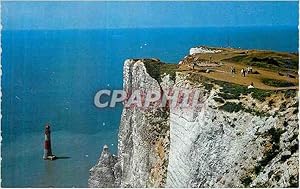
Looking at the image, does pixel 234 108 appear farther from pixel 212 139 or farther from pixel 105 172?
pixel 105 172

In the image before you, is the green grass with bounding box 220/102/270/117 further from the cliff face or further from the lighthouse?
the lighthouse

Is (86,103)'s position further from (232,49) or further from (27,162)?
(232,49)

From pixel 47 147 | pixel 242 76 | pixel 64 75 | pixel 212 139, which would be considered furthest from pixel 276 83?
pixel 47 147

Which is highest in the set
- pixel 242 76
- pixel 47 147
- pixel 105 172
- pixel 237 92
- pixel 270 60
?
pixel 270 60

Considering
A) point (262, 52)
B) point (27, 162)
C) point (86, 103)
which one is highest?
point (262, 52)

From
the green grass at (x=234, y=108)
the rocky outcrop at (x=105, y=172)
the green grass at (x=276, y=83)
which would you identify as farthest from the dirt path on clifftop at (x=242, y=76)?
the rocky outcrop at (x=105, y=172)

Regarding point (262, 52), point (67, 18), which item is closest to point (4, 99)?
point (67, 18)
